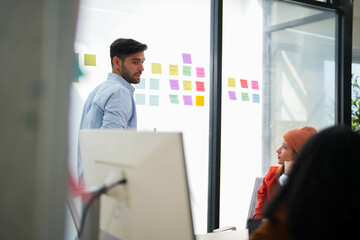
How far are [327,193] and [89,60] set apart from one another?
233cm

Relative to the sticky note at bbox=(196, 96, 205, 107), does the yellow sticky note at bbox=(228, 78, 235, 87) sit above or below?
above

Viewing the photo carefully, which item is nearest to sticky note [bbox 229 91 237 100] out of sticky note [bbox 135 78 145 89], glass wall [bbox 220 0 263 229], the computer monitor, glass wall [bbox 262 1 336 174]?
glass wall [bbox 220 0 263 229]

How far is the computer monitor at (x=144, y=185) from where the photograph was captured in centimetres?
99

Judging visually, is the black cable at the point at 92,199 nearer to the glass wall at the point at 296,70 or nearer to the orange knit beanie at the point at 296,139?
the orange knit beanie at the point at 296,139

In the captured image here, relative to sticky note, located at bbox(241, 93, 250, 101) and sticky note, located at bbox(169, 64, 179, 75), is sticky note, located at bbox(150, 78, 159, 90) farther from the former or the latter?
sticky note, located at bbox(241, 93, 250, 101)

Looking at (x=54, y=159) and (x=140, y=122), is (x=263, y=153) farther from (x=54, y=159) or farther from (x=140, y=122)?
(x=54, y=159)

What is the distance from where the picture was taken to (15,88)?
72 cm

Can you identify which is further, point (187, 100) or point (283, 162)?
point (187, 100)

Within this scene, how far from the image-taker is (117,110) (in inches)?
95.3

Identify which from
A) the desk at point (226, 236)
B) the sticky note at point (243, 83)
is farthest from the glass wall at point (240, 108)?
the desk at point (226, 236)

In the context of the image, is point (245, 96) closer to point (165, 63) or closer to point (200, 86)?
point (200, 86)

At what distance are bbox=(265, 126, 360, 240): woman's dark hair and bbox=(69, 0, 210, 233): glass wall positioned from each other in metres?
2.08

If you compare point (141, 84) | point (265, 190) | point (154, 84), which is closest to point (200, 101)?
point (154, 84)

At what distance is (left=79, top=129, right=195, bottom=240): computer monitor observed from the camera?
990mm
